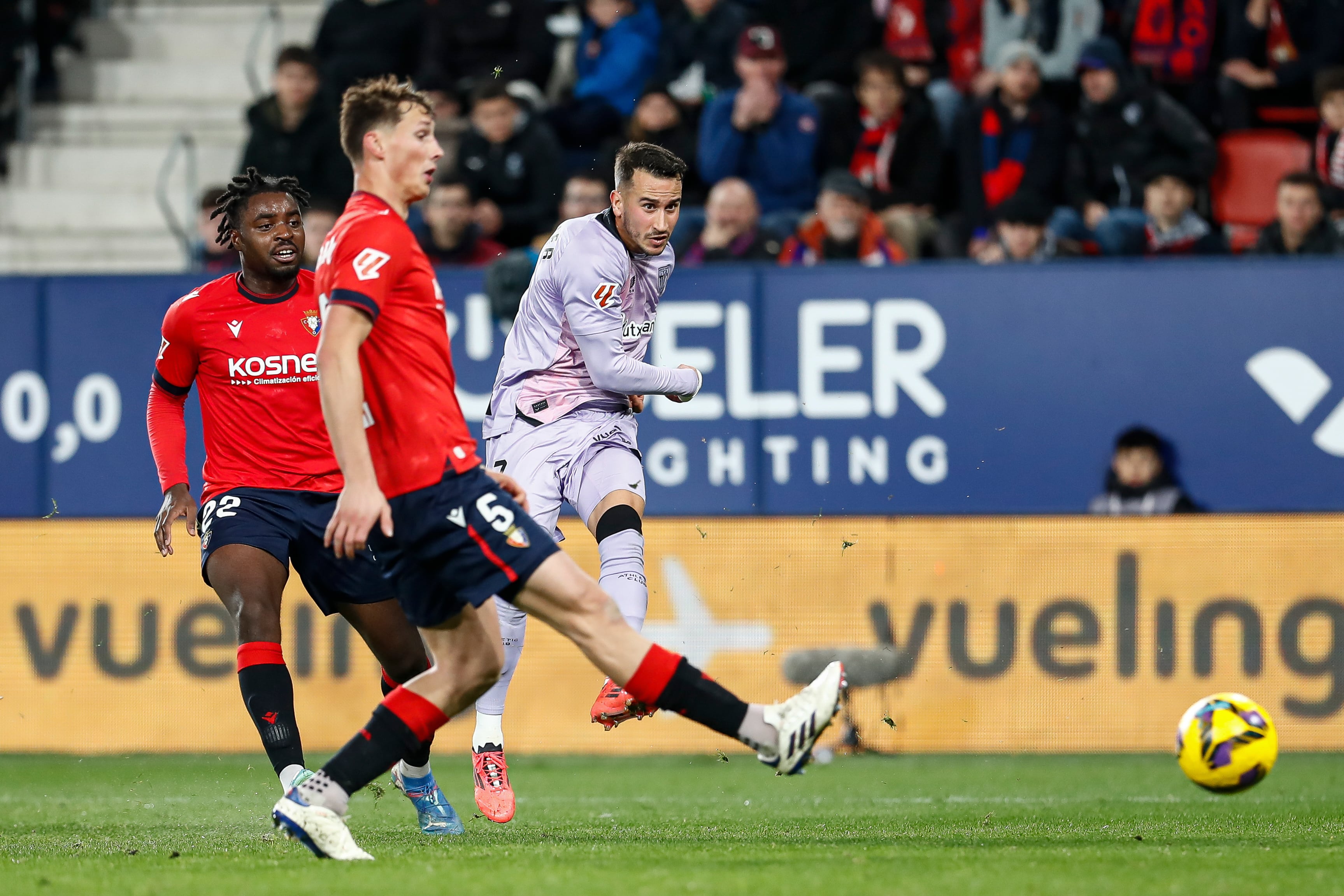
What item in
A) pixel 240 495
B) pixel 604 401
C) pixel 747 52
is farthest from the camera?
pixel 747 52

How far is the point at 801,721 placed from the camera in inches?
217

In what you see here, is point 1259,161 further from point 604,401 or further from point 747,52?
Answer: point 604,401

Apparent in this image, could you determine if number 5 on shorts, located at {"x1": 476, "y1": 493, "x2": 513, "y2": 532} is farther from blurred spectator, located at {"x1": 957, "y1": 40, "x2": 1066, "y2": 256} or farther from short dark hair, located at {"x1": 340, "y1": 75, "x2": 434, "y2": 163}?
blurred spectator, located at {"x1": 957, "y1": 40, "x2": 1066, "y2": 256}

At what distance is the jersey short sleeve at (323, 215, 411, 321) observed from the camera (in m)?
5.36

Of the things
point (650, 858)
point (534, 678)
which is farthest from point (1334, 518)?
point (650, 858)

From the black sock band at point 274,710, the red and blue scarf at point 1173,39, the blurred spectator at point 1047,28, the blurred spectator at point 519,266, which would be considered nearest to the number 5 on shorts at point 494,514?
the black sock band at point 274,710

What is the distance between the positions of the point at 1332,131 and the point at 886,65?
3.16 meters

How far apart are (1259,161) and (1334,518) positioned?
13.1ft

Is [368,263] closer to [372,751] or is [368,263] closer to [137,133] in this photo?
[372,751]

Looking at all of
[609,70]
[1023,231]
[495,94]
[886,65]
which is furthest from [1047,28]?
[495,94]

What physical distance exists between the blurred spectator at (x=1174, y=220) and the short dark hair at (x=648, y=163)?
654 centimetres

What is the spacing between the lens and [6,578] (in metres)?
11.1

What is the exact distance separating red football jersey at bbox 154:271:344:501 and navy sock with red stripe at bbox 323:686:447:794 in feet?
5.25

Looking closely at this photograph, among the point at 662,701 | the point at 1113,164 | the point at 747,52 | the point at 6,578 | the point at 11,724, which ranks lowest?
the point at 11,724
